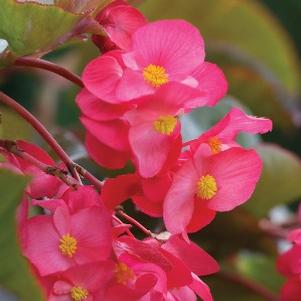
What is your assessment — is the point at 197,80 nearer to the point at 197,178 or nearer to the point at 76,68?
the point at 197,178

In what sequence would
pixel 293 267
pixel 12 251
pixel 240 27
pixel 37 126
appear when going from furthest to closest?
pixel 240 27 < pixel 293 267 < pixel 37 126 < pixel 12 251

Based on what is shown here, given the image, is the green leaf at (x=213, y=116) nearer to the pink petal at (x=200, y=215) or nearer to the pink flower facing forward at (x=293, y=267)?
the pink flower facing forward at (x=293, y=267)

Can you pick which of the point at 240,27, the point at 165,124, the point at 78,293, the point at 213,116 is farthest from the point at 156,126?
the point at 240,27

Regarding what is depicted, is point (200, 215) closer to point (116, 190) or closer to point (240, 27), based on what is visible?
point (116, 190)

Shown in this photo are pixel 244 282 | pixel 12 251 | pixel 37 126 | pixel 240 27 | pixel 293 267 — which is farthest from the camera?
pixel 240 27

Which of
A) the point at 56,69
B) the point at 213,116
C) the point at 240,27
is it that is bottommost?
the point at 240,27

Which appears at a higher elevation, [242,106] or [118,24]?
[118,24]

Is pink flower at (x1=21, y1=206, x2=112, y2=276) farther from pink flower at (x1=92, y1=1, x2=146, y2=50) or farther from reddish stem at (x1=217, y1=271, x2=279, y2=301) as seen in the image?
reddish stem at (x1=217, y1=271, x2=279, y2=301)

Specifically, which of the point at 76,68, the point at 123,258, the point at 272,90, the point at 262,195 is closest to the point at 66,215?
the point at 123,258
